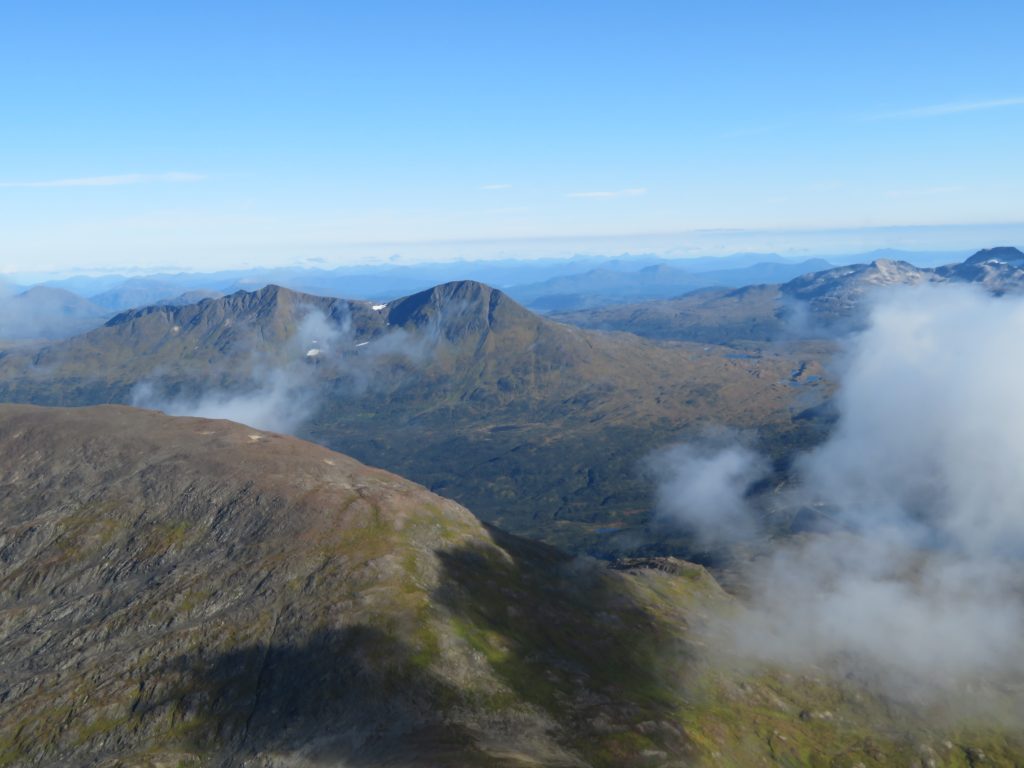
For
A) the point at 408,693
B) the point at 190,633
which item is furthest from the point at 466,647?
the point at 190,633

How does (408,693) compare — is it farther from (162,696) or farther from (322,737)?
(162,696)

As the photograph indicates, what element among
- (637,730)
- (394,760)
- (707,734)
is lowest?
(707,734)

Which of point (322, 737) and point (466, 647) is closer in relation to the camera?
point (322, 737)

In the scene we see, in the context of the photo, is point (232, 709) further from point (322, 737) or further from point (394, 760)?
point (394, 760)

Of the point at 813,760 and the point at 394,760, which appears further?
the point at 813,760

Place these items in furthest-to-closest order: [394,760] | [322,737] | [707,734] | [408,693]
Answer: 1. [707,734]
2. [408,693]
3. [322,737]
4. [394,760]

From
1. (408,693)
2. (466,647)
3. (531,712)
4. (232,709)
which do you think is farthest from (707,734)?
(232,709)

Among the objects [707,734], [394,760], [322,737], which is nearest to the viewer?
[394,760]

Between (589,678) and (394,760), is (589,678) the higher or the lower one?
the lower one

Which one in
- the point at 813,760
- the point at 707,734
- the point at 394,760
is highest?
the point at 394,760
